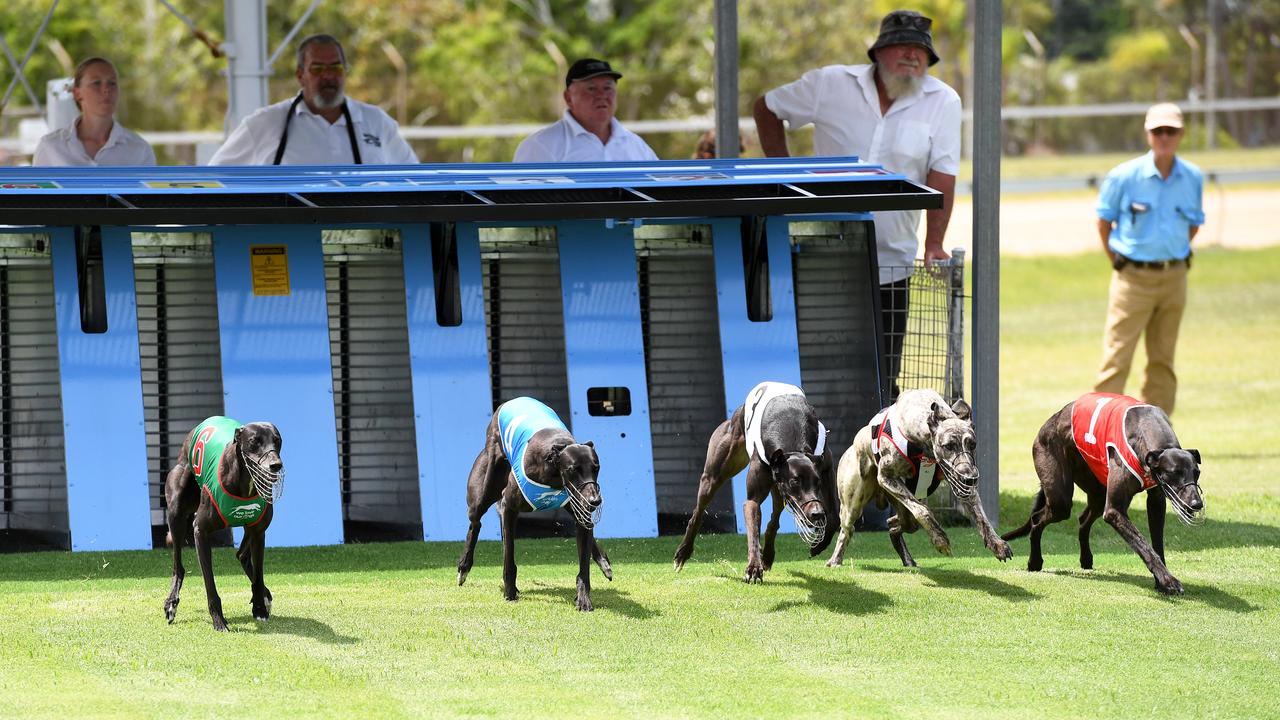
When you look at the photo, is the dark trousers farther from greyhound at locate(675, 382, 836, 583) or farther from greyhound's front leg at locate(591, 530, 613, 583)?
greyhound's front leg at locate(591, 530, 613, 583)

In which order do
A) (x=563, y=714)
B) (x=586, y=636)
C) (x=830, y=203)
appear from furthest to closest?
1. (x=830, y=203)
2. (x=586, y=636)
3. (x=563, y=714)

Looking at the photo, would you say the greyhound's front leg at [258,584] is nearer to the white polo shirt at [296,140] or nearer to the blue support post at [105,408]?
the blue support post at [105,408]

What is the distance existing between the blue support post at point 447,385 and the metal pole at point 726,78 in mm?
1995

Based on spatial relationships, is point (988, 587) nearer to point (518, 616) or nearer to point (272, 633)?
point (518, 616)

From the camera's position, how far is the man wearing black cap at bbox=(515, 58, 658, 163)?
8.62 metres

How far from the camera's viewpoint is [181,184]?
7.45 m

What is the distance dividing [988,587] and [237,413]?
3158 mm

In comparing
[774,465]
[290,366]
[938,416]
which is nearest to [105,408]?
[290,366]

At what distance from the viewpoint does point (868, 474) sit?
632cm

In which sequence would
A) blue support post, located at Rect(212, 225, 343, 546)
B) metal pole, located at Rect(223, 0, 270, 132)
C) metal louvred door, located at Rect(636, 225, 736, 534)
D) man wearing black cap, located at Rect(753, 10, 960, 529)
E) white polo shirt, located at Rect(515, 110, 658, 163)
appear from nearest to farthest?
blue support post, located at Rect(212, 225, 343, 546) < metal louvred door, located at Rect(636, 225, 736, 534) < man wearing black cap, located at Rect(753, 10, 960, 529) < white polo shirt, located at Rect(515, 110, 658, 163) < metal pole, located at Rect(223, 0, 270, 132)

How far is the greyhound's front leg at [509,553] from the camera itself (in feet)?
20.1

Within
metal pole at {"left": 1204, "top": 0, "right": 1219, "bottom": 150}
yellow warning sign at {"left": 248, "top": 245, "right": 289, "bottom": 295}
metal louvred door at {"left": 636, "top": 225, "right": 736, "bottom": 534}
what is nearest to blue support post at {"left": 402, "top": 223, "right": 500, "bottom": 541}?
yellow warning sign at {"left": 248, "top": 245, "right": 289, "bottom": 295}

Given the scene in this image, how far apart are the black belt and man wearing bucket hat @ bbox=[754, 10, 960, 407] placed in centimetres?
298

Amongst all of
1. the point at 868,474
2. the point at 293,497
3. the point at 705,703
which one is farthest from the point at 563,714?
the point at 293,497
